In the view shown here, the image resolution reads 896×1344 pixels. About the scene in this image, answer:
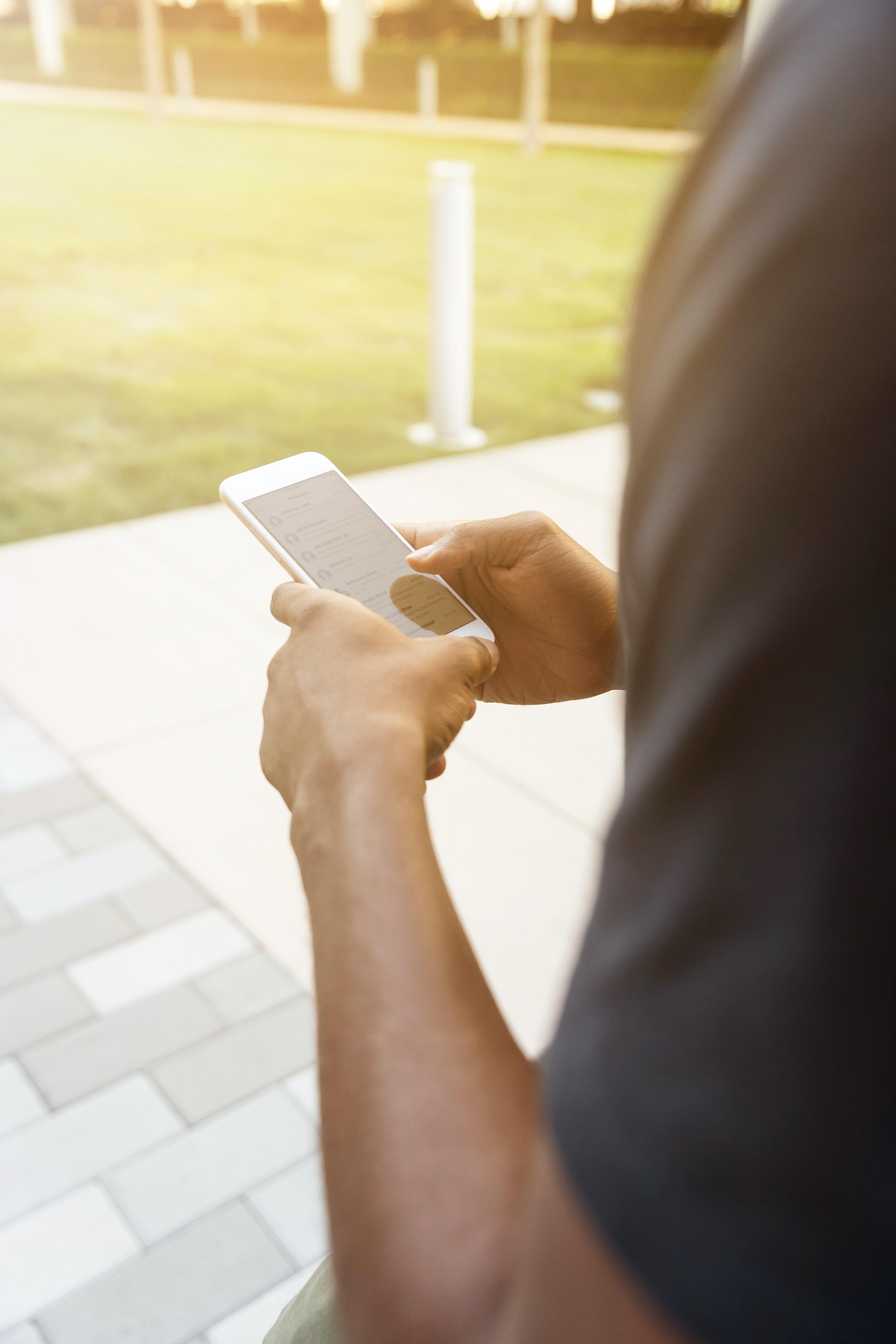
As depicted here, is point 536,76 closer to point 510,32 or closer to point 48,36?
point 510,32

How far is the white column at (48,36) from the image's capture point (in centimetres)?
1313

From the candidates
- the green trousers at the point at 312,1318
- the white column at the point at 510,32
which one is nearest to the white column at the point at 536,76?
the white column at the point at 510,32

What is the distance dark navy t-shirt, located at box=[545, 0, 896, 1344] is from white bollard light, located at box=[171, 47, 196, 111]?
17.1 m

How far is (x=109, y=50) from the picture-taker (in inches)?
583

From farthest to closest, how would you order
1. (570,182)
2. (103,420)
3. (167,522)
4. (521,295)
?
(570,182), (521,295), (103,420), (167,522)

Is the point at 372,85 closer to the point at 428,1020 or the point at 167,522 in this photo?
the point at 167,522

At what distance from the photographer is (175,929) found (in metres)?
2.20

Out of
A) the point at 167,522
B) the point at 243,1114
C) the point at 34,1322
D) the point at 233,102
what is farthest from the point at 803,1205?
the point at 233,102

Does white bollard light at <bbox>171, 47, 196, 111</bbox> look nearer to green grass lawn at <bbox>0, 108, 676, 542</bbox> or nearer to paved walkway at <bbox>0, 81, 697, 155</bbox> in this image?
paved walkway at <bbox>0, 81, 697, 155</bbox>

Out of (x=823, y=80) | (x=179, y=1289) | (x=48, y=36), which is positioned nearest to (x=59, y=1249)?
(x=179, y=1289)

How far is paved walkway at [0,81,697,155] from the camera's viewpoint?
1514cm

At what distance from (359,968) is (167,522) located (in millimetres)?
3817

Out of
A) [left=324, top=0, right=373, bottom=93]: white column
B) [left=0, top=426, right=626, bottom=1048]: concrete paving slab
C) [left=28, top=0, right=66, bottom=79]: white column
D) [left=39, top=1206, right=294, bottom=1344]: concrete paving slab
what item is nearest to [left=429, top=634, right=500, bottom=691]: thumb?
[left=0, top=426, right=626, bottom=1048]: concrete paving slab

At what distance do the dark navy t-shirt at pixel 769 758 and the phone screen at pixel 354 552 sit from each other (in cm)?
70
